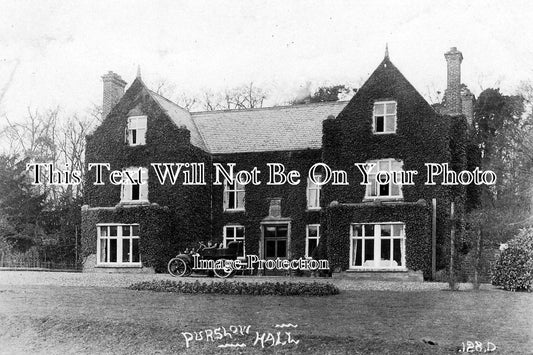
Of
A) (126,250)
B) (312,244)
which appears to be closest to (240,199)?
(312,244)

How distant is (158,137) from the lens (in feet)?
96.7

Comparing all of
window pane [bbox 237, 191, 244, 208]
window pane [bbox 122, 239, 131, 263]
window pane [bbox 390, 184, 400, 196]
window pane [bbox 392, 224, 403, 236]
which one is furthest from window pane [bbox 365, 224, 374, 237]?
window pane [bbox 122, 239, 131, 263]

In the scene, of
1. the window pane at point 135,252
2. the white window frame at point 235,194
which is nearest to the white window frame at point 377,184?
the white window frame at point 235,194

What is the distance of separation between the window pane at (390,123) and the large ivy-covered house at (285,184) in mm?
41

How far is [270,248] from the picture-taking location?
30047 mm

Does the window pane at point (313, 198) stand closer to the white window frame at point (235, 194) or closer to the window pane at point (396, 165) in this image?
the white window frame at point (235, 194)

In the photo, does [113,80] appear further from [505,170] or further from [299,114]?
[505,170]

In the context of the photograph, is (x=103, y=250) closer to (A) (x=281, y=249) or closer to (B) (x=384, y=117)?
(A) (x=281, y=249)

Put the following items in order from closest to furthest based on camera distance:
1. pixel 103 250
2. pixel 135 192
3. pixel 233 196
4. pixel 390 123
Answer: pixel 390 123
pixel 103 250
pixel 135 192
pixel 233 196

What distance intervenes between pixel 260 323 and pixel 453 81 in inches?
711

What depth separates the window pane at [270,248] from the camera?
2999 cm

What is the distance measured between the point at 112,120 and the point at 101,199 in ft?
12.1

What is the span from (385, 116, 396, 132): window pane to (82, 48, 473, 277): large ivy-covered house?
41 millimetres

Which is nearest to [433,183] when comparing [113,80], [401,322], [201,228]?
[201,228]
